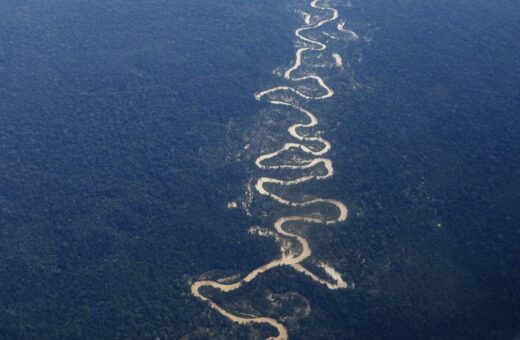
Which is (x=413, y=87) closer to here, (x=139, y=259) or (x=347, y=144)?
(x=347, y=144)

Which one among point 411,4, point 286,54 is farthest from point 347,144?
point 411,4

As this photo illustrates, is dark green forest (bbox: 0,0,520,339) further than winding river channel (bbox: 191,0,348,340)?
No

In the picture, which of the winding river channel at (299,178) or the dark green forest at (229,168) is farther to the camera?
the winding river channel at (299,178)

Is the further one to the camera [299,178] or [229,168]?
[229,168]

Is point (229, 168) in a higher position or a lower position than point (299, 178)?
lower
